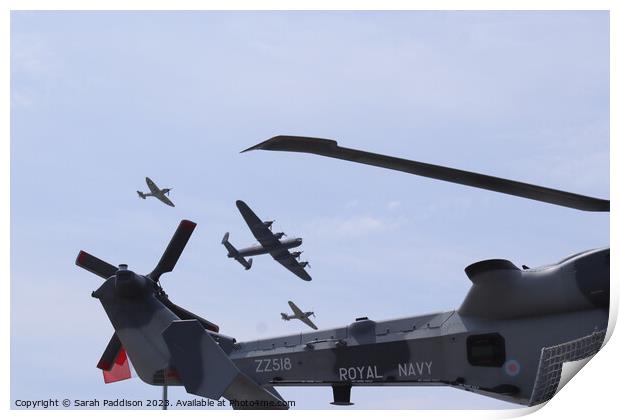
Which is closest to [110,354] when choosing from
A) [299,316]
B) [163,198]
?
[299,316]

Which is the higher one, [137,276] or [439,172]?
[137,276]

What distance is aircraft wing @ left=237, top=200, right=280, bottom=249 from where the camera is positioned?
148 ft

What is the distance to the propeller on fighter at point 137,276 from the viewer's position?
15.9m

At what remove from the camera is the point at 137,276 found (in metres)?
16.0

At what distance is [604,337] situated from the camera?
36.6 ft

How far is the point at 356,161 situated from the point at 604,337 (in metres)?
5.08

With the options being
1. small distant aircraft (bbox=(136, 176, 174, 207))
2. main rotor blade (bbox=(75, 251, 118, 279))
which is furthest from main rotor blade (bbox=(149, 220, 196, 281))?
small distant aircraft (bbox=(136, 176, 174, 207))

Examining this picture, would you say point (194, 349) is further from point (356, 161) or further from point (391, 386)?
point (356, 161)

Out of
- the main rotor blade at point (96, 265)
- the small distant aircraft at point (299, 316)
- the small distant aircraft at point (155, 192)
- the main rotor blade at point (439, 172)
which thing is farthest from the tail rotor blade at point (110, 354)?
the small distant aircraft at point (155, 192)

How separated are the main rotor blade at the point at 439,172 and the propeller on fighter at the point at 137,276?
24.7ft

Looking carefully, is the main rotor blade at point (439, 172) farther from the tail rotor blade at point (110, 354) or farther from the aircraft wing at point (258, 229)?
the aircraft wing at point (258, 229)

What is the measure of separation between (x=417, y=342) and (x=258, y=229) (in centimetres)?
3264

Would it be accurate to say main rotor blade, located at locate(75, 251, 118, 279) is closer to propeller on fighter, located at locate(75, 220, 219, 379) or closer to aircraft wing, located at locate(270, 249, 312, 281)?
propeller on fighter, located at locate(75, 220, 219, 379)

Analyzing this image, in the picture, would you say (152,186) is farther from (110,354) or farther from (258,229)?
(110,354)
